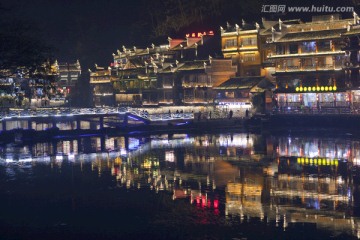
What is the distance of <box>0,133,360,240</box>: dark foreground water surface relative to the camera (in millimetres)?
30359

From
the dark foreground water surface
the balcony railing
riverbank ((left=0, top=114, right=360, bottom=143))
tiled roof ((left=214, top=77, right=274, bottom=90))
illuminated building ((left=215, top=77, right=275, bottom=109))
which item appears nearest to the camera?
the dark foreground water surface

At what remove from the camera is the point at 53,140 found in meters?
73.8

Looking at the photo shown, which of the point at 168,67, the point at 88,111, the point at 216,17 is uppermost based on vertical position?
the point at 216,17

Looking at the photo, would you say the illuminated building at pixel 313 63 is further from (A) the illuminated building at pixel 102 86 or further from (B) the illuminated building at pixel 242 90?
(A) the illuminated building at pixel 102 86

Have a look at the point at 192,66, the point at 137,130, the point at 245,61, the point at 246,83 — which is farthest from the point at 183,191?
the point at 192,66

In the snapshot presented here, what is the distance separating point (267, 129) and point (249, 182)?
135ft

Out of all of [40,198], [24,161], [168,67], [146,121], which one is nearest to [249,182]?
[40,198]

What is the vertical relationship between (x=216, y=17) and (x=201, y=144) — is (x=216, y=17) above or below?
above

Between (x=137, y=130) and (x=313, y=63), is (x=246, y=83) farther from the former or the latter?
(x=137, y=130)

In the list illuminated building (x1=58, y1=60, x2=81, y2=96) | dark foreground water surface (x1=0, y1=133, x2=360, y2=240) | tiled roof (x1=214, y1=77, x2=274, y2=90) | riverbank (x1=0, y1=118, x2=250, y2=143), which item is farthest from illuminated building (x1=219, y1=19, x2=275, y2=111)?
illuminated building (x1=58, y1=60, x2=81, y2=96)

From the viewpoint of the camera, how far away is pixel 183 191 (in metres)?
39.7

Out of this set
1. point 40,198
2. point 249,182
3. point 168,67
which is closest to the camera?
point 40,198

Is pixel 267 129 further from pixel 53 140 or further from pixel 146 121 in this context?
pixel 53 140

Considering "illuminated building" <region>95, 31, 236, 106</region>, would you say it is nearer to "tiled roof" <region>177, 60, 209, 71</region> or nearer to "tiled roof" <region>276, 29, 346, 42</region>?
"tiled roof" <region>177, 60, 209, 71</region>
